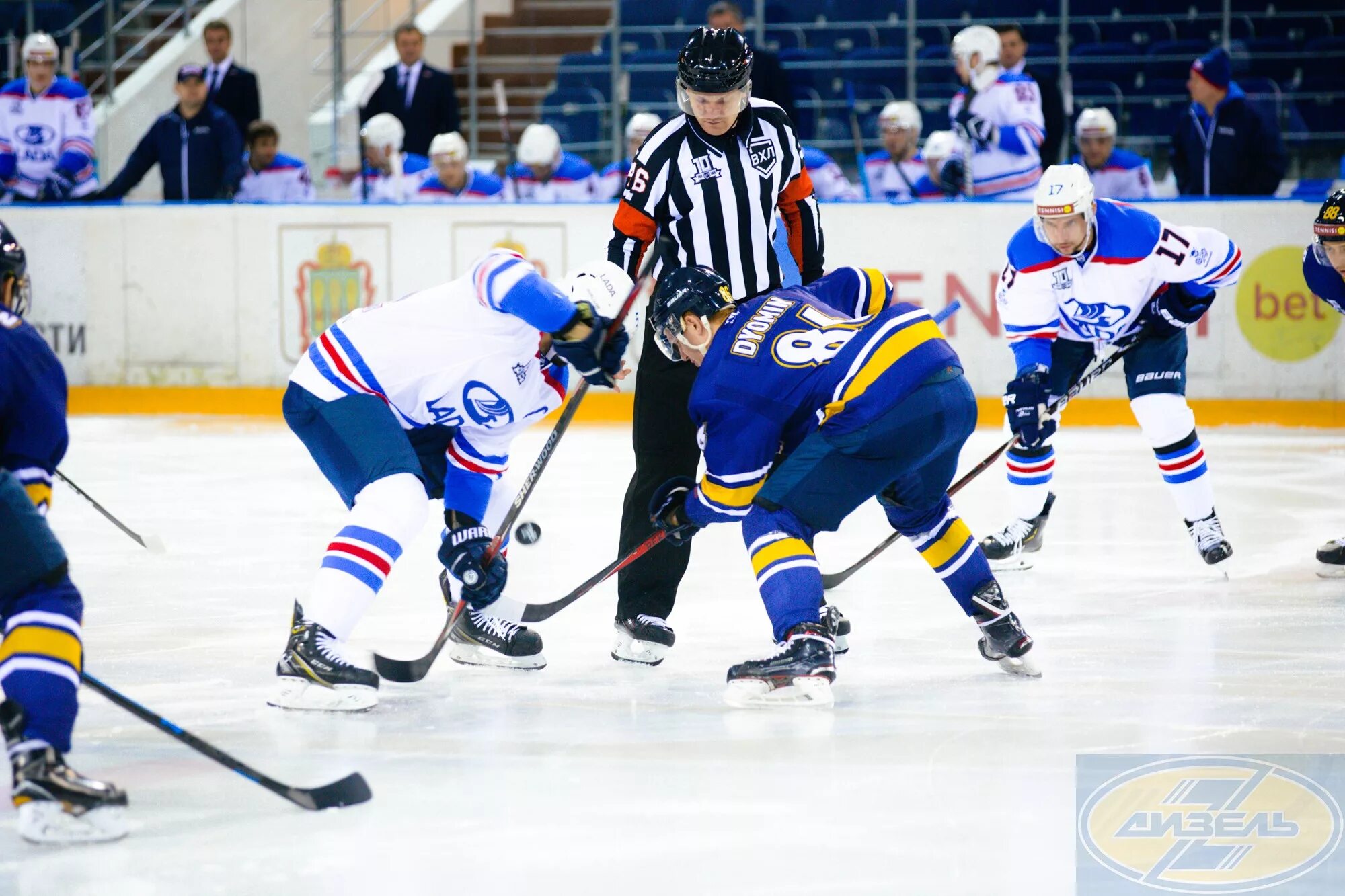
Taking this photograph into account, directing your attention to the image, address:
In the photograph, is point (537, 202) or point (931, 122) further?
point (931, 122)

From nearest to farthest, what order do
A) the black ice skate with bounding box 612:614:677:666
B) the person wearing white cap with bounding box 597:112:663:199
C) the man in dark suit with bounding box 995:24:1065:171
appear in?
1. the black ice skate with bounding box 612:614:677:666
2. the man in dark suit with bounding box 995:24:1065:171
3. the person wearing white cap with bounding box 597:112:663:199

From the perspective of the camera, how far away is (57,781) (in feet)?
7.89

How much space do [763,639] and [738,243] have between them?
35.4 inches

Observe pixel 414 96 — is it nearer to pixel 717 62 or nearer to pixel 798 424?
pixel 717 62

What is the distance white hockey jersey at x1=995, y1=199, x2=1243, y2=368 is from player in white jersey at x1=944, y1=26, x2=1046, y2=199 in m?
3.28

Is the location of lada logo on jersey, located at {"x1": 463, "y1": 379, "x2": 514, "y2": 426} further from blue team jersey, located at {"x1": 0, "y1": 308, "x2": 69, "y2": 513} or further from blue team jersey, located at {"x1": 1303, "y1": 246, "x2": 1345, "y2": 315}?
blue team jersey, located at {"x1": 1303, "y1": 246, "x2": 1345, "y2": 315}

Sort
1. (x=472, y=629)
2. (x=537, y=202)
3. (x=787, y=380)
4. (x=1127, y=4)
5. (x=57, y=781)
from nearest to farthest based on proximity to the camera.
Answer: (x=57, y=781) < (x=787, y=380) < (x=472, y=629) < (x=537, y=202) < (x=1127, y=4)

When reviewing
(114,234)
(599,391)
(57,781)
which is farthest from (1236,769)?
(114,234)

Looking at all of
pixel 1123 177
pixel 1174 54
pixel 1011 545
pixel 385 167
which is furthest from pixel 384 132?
pixel 1011 545

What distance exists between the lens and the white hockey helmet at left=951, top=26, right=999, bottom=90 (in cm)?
766

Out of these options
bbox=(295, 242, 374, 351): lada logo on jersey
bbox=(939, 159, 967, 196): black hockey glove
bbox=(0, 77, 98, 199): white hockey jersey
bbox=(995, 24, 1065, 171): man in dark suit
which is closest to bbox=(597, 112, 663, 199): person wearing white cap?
bbox=(295, 242, 374, 351): lada logo on jersey

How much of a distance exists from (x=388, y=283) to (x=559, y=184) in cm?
117

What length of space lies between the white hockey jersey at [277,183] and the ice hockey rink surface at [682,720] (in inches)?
139

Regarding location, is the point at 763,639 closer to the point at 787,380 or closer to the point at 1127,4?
the point at 787,380
